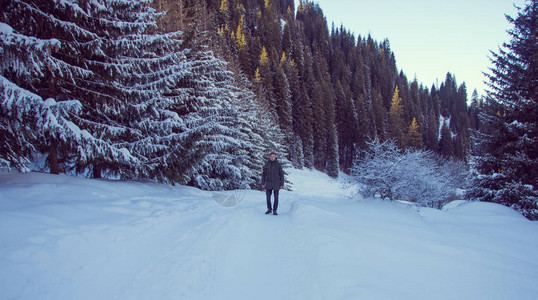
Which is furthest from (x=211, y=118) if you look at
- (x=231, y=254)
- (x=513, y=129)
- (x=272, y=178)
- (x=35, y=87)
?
(x=513, y=129)

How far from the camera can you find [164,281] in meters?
3.08

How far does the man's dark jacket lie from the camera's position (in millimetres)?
7844

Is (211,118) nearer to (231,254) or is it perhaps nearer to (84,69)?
(84,69)

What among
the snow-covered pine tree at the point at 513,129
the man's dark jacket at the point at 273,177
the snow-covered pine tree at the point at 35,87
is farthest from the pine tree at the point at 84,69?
the snow-covered pine tree at the point at 513,129

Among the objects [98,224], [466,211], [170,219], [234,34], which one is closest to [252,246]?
[170,219]

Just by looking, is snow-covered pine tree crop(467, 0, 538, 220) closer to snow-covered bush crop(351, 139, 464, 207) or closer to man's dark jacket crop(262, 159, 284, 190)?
snow-covered bush crop(351, 139, 464, 207)

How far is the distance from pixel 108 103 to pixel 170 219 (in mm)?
4152

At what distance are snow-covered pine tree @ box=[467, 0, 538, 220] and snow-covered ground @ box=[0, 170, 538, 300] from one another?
670 cm

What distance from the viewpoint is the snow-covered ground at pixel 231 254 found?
2740 mm

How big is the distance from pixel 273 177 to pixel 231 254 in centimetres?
401

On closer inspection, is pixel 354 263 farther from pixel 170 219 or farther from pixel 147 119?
pixel 147 119

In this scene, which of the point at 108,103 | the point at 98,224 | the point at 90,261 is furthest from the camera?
the point at 108,103

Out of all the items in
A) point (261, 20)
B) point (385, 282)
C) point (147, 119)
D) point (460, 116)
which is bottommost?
point (385, 282)

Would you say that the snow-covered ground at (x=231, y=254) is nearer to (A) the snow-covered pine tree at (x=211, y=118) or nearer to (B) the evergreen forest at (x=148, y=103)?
(B) the evergreen forest at (x=148, y=103)
